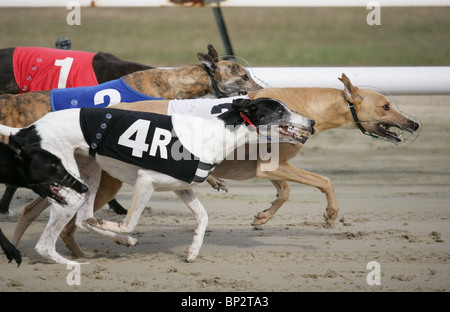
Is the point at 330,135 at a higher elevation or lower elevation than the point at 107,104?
higher

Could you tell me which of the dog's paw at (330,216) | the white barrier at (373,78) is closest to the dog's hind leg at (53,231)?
the dog's paw at (330,216)

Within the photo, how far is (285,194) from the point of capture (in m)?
5.48

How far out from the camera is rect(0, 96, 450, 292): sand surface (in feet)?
14.5

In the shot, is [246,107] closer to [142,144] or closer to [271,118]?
[271,118]

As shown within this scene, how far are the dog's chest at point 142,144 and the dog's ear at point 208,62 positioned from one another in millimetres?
1271

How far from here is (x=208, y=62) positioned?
573 centimetres

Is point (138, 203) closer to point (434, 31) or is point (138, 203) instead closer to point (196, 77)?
point (196, 77)

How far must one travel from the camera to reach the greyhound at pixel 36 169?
4.41 meters

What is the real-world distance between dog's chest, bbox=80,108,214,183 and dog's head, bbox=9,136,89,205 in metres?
0.24

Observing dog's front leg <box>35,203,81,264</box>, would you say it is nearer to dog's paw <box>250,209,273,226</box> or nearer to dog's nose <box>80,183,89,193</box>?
dog's nose <box>80,183,89,193</box>

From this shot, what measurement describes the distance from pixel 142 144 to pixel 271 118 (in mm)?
846
